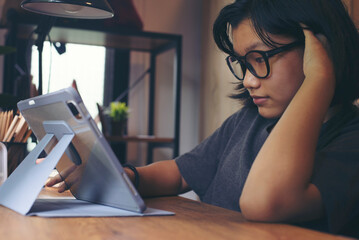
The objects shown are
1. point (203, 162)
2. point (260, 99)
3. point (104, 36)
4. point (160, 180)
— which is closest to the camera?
point (260, 99)

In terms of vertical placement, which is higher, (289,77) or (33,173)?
(289,77)

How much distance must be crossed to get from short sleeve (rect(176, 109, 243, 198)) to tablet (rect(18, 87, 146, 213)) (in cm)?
41

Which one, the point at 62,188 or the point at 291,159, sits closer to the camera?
the point at 291,159

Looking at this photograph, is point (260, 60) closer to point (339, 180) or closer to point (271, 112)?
point (271, 112)

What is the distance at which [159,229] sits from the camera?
62 cm

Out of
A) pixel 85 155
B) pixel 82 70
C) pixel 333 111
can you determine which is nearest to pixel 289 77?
pixel 333 111

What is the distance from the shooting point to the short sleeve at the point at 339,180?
29.5 inches

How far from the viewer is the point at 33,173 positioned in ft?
2.47

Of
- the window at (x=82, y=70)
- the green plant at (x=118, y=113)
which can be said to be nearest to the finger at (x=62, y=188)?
the green plant at (x=118, y=113)

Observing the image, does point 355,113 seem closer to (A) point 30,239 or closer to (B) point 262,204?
(B) point 262,204

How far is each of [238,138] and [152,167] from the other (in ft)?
0.78

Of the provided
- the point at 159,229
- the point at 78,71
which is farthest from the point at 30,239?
the point at 78,71

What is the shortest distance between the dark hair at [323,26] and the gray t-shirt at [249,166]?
0.12 metres

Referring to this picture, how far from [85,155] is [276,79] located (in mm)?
438
